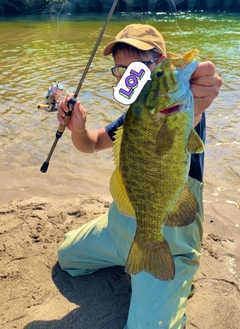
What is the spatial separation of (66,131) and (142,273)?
12.3ft

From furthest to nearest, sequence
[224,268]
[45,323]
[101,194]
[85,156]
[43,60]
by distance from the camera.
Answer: [43,60] < [85,156] < [101,194] < [224,268] < [45,323]

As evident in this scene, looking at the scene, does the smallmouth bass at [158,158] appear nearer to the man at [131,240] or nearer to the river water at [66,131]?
the man at [131,240]

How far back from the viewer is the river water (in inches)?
168

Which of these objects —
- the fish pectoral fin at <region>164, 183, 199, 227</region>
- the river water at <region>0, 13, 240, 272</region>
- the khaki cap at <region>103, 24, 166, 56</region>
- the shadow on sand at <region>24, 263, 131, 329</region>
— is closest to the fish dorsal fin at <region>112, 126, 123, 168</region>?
the fish pectoral fin at <region>164, 183, 199, 227</region>

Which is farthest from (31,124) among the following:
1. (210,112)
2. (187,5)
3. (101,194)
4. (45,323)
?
(187,5)

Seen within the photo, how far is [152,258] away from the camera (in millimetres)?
2088

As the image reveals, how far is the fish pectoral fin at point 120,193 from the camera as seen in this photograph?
1.90 meters

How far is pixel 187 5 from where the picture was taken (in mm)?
Answer: 31141

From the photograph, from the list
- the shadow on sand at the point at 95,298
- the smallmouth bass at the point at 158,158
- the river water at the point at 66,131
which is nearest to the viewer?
the smallmouth bass at the point at 158,158

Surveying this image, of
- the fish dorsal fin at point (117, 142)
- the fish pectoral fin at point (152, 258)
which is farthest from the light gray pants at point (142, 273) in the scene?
the fish dorsal fin at point (117, 142)

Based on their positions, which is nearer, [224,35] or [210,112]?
[210,112]

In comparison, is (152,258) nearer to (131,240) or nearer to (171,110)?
(131,240)

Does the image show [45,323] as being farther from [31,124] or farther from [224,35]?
[224,35]

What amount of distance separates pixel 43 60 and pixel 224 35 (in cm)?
872
